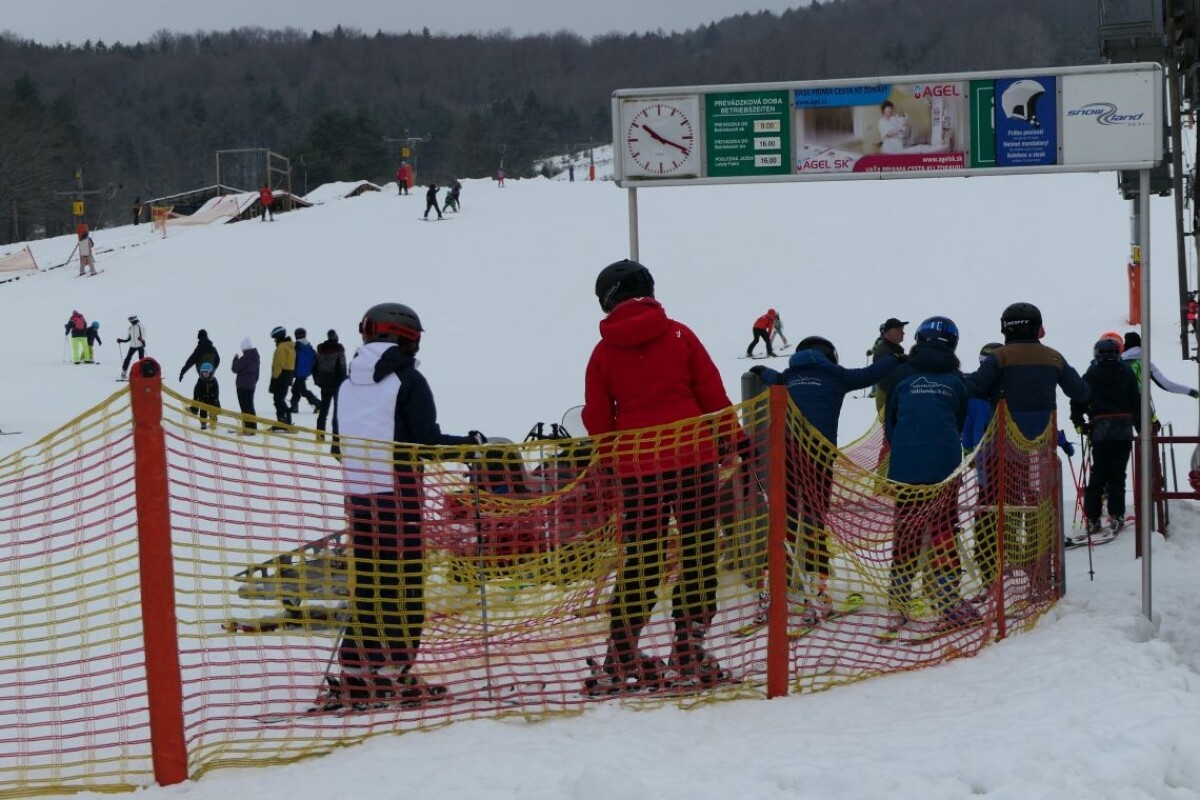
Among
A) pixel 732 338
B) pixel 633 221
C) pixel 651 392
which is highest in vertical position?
pixel 633 221

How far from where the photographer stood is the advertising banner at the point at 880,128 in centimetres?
706

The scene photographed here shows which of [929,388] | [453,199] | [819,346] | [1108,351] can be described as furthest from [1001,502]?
[453,199]

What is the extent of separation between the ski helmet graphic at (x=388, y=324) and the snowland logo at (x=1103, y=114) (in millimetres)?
3404

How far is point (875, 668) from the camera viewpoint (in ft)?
18.4

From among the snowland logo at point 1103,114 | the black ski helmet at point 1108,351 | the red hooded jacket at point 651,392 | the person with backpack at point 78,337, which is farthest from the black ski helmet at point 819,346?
the person with backpack at point 78,337

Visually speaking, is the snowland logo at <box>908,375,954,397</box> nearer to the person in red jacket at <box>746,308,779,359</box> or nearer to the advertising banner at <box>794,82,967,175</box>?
the advertising banner at <box>794,82,967,175</box>

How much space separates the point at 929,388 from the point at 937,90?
149cm

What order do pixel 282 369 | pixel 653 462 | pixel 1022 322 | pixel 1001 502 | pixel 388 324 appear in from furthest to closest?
pixel 282 369 → pixel 1022 322 → pixel 1001 502 → pixel 388 324 → pixel 653 462

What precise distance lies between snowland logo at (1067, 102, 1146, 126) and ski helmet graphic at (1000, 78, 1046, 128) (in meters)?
0.17

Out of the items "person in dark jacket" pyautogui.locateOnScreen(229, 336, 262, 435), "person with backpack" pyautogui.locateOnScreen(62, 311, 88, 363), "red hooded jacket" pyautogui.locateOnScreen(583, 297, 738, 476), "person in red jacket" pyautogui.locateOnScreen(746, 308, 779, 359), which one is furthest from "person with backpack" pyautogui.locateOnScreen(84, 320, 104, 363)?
"red hooded jacket" pyautogui.locateOnScreen(583, 297, 738, 476)

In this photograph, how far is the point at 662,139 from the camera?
7395 millimetres

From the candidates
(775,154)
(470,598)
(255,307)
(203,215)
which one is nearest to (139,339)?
(255,307)

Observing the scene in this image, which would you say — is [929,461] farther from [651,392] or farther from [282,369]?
[282,369]

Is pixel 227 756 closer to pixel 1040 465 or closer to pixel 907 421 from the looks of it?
pixel 907 421
